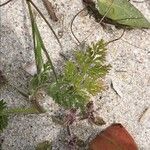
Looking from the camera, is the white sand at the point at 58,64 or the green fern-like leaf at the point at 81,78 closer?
the green fern-like leaf at the point at 81,78

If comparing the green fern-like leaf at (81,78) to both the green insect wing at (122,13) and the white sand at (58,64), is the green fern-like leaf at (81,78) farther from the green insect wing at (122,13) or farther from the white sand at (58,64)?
the green insect wing at (122,13)

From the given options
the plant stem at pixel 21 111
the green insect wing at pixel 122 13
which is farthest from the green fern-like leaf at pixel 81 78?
the green insect wing at pixel 122 13

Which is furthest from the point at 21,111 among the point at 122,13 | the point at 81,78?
the point at 122,13

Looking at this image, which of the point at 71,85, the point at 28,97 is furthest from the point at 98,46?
the point at 28,97

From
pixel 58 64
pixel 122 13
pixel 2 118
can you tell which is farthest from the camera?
pixel 122 13

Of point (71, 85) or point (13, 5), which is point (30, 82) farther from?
point (13, 5)

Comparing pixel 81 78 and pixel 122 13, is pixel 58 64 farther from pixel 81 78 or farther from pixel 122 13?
pixel 122 13

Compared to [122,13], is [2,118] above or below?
above
